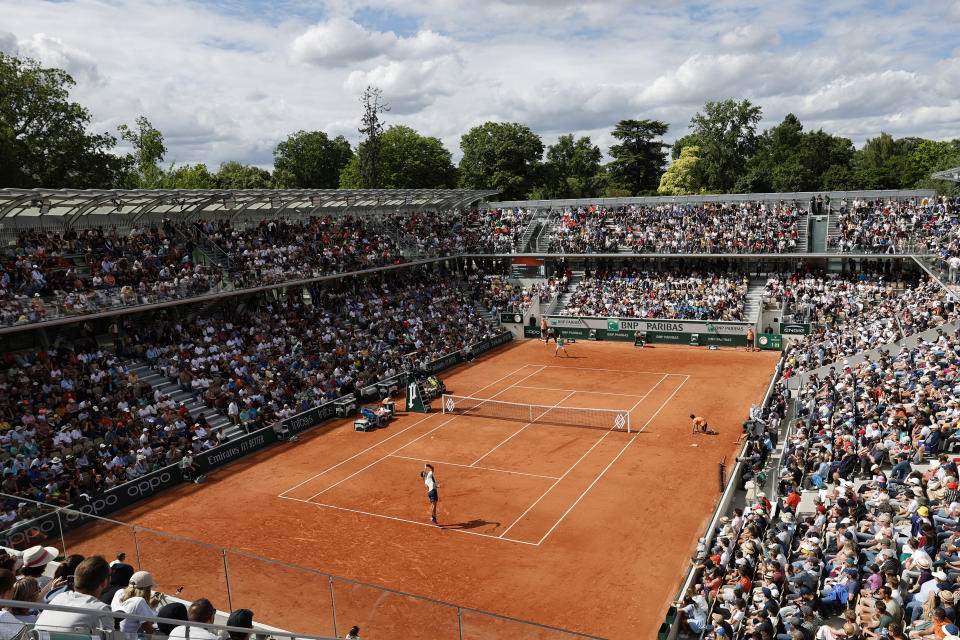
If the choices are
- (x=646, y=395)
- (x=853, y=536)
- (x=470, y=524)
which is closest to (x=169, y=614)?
(x=853, y=536)

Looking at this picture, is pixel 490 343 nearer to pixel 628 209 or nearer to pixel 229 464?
pixel 628 209

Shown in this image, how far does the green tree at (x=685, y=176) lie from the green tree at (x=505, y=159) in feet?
52.2

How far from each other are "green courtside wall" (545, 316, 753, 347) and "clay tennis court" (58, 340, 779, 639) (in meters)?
9.75

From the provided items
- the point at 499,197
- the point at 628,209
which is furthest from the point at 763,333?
the point at 499,197

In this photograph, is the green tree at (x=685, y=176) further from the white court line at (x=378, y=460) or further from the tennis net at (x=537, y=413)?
the white court line at (x=378, y=460)

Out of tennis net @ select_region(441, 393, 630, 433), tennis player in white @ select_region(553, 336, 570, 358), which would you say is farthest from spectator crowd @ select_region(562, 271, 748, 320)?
tennis net @ select_region(441, 393, 630, 433)

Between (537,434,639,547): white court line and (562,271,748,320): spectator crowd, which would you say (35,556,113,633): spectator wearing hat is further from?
(562,271,748,320): spectator crowd

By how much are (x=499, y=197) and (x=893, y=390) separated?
6277 centimetres

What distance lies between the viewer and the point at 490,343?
153 feet

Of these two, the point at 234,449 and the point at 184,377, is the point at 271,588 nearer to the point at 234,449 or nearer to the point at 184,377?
the point at 234,449

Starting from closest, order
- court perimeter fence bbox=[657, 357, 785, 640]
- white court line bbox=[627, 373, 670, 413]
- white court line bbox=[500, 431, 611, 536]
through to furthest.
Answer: court perimeter fence bbox=[657, 357, 785, 640]
white court line bbox=[500, 431, 611, 536]
white court line bbox=[627, 373, 670, 413]

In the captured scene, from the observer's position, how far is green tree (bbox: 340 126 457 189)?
270 feet

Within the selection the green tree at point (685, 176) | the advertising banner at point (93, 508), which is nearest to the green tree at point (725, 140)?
the green tree at point (685, 176)

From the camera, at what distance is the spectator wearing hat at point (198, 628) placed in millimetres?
6703
